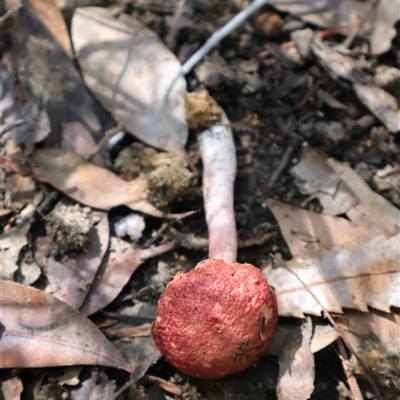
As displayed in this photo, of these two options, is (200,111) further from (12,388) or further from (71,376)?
(12,388)

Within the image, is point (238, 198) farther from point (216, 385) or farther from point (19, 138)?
point (19, 138)

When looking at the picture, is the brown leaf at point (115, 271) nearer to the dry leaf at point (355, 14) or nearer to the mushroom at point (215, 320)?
the mushroom at point (215, 320)

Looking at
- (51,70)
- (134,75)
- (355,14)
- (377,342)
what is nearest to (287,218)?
(377,342)

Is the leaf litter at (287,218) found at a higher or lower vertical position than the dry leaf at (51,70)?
lower

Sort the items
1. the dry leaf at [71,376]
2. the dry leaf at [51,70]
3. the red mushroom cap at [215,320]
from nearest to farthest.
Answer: the red mushroom cap at [215,320] → the dry leaf at [71,376] → the dry leaf at [51,70]

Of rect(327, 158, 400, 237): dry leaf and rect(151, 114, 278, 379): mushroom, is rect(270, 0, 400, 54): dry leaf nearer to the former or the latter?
rect(327, 158, 400, 237): dry leaf

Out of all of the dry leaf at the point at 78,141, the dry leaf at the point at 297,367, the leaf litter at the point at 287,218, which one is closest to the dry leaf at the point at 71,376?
the leaf litter at the point at 287,218

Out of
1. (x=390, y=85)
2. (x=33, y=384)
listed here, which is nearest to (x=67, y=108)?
(x=33, y=384)
